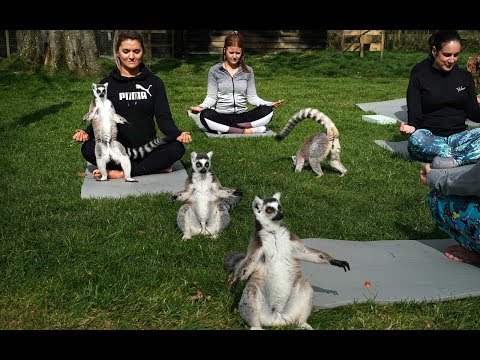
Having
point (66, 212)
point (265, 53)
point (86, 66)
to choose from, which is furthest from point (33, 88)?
point (265, 53)

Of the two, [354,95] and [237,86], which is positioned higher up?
[237,86]

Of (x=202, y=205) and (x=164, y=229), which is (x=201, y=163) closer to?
(x=202, y=205)

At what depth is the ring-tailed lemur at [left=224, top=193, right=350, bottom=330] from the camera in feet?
12.8

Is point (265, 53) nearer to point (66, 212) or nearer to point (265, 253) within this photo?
point (66, 212)

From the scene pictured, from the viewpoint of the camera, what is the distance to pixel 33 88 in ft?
55.0

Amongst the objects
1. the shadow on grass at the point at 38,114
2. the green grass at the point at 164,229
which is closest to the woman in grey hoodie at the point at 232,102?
the green grass at the point at 164,229

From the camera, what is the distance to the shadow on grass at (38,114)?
1213cm

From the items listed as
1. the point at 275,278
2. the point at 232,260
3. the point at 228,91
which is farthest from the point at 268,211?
the point at 228,91

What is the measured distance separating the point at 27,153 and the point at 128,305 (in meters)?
5.86

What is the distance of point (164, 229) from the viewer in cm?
575

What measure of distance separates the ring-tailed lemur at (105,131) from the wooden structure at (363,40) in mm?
18917

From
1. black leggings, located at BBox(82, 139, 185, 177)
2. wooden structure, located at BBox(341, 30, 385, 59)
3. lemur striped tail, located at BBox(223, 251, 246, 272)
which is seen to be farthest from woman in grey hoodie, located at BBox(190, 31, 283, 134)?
wooden structure, located at BBox(341, 30, 385, 59)

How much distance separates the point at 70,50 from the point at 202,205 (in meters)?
14.5

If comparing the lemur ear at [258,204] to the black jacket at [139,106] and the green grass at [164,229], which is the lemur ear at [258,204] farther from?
the black jacket at [139,106]
